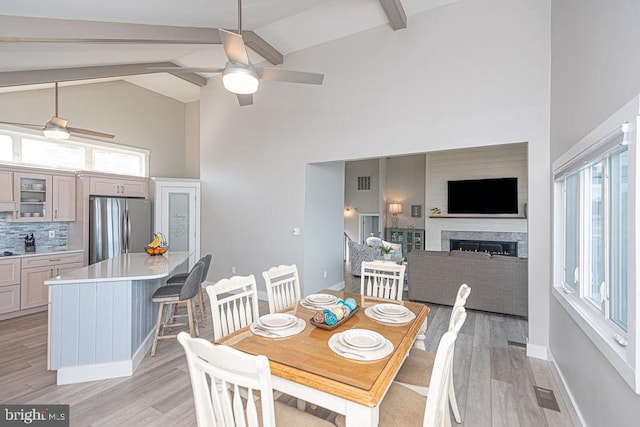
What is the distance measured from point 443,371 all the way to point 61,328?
3054 mm

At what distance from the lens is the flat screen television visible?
7070 millimetres

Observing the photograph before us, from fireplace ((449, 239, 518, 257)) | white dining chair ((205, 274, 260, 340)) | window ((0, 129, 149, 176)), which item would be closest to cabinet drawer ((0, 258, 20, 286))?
window ((0, 129, 149, 176))

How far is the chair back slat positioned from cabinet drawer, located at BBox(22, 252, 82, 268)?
4717 millimetres

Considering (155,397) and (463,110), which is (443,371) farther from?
(463,110)

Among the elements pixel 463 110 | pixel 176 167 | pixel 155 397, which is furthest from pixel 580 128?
pixel 176 167

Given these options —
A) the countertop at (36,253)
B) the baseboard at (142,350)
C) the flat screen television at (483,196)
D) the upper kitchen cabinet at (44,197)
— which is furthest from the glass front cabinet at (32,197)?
the flat screen television at (483,196)

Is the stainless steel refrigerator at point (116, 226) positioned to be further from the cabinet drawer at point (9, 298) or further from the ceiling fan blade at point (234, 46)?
the ceiling fan blade at point (234, 46)

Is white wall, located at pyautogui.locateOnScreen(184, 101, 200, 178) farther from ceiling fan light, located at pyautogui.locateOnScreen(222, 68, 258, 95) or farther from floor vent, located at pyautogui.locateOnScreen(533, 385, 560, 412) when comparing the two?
floor vent, located at pyautogui.locateOnScreen(533, 385, 560, 412)

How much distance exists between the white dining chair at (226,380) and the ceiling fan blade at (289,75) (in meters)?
2.37

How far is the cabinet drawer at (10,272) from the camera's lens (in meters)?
3.97

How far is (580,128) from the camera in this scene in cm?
215

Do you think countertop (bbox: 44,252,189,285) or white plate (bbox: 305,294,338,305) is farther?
countertop (bbox: 44,252,189,285)

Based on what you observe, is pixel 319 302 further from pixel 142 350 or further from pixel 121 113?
pixel 121 113

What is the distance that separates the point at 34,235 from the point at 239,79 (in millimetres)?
4621
